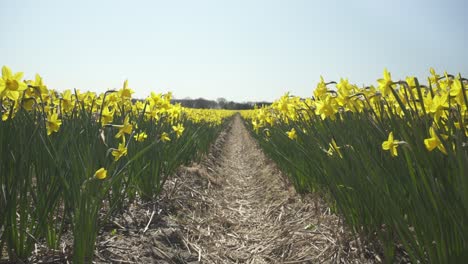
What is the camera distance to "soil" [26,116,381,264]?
9.04 feet

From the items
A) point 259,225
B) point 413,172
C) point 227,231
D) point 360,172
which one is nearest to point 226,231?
point 227,231

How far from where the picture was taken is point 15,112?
2.25m

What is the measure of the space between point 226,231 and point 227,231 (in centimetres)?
2

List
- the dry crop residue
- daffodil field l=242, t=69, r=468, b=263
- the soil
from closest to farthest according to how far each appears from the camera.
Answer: daffodil field l=242, t=69, r=468, b=263, the soil, the dry crop residue

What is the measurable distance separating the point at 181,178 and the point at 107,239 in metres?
2.52

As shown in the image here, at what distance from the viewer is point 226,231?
4008 millimetres

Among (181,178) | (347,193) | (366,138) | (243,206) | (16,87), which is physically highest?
(16,87)

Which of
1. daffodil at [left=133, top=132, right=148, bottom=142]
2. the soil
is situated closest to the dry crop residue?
the soil

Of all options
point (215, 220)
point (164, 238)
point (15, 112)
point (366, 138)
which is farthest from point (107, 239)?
point (366, 138)

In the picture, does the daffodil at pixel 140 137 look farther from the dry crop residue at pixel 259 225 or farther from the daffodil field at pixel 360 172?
the dry crop residue at pixel 259 225

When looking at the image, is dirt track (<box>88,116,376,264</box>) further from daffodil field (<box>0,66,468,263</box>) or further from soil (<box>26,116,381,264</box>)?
daffodil field (<box>0,66,468,263</box>)

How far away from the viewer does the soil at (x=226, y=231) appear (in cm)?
275

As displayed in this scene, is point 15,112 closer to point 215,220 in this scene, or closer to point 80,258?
point 80,258

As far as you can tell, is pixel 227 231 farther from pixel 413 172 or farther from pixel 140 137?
pixel 413 172
